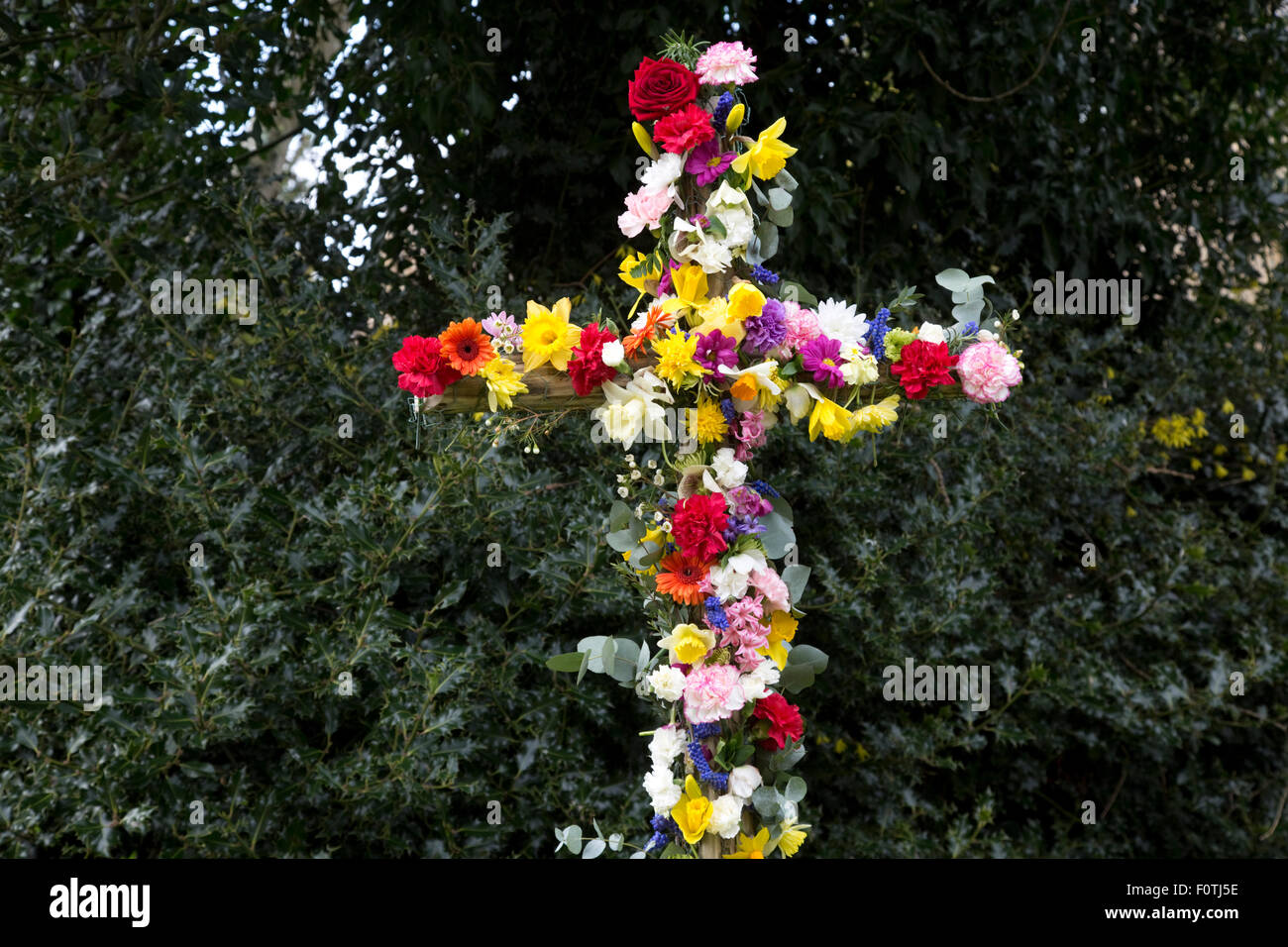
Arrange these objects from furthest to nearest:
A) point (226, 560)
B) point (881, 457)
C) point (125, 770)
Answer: point (881, 457) < point (226, 560) < point (125, 770)

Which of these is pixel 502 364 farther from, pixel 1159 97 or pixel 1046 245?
pixel 1159 97

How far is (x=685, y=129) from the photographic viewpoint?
1.65 metres

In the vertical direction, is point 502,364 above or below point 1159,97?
below

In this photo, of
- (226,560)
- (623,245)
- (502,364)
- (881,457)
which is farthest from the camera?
(623,245)

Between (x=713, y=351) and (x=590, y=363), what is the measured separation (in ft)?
0.61

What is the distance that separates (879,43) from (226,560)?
2.54 m

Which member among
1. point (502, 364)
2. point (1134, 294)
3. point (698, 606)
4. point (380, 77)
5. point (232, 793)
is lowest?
point (232, 793)

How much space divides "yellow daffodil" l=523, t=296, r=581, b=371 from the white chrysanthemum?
15.5 inches

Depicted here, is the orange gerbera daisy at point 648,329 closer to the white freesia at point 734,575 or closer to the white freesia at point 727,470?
the white freesia at point 727,470

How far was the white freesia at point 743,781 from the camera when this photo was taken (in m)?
1.62

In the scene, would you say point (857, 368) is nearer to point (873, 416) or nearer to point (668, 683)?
point (873, 416)

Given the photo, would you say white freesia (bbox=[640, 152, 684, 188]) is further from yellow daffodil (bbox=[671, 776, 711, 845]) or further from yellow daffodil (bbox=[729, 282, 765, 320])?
yellow daffodil (bbox=[671, 776, 711, 845])

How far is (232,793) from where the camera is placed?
246cm

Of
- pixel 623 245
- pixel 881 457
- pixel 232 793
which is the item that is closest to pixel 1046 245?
pixel 881 457
